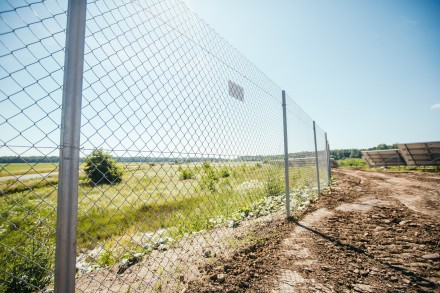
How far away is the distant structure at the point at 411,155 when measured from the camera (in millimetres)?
16078

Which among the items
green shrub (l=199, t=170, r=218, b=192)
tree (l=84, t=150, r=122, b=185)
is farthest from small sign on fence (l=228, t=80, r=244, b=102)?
tree (l=84, t=150, r=122, b=185)

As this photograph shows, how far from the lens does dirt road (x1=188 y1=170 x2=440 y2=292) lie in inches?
85.7

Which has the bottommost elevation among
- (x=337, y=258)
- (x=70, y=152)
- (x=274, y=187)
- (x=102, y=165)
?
(x=337, y=258)

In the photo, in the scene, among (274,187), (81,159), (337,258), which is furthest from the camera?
(274,187)

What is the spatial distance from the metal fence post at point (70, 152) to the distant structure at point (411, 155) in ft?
71.7

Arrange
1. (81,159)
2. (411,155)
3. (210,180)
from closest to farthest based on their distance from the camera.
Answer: (81,159) → (210,180) → (411,155)

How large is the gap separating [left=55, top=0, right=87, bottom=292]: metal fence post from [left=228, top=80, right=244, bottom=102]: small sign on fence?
2108 mm

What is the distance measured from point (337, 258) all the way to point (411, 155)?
68.2 feet

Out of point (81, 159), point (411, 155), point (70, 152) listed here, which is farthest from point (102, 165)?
point (411, 155)

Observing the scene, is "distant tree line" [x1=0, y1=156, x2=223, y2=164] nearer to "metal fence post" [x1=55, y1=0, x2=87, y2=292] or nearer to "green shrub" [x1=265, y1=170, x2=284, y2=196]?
"metal fence post" [x1=55, y1=0, x2=87, y2=292]

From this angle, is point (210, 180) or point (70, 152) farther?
point (210, 180)

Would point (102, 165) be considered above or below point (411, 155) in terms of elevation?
above

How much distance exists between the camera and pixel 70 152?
1.08 m

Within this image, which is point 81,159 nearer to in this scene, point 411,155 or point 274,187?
point 274,187
